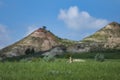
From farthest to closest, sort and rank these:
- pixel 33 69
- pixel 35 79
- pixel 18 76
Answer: pixel 33 69
pixel 18 76
pixel 35 79

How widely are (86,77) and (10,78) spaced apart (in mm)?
4476

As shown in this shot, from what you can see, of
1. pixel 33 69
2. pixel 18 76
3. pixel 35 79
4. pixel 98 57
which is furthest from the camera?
pixel 98 57

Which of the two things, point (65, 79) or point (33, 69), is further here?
point (33, 69)

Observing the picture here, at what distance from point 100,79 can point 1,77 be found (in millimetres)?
5716

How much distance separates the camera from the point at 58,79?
22.9m

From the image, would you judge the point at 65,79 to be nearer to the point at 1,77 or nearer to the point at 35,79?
the point at 35,79

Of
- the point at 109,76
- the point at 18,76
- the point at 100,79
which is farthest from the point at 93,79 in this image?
the point at 18,76

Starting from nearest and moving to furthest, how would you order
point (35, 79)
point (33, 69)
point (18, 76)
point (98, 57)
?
point (35, 79), point (18, 76), point (33, 69), point (98, 57)

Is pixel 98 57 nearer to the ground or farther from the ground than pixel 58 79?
farther from the ground

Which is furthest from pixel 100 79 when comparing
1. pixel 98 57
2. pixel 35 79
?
pixel 98 57

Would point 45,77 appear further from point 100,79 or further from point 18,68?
point 18,68

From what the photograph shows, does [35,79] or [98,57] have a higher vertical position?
[98,57]

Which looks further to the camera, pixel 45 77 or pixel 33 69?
pixel 33 69

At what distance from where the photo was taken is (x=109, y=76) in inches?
992
